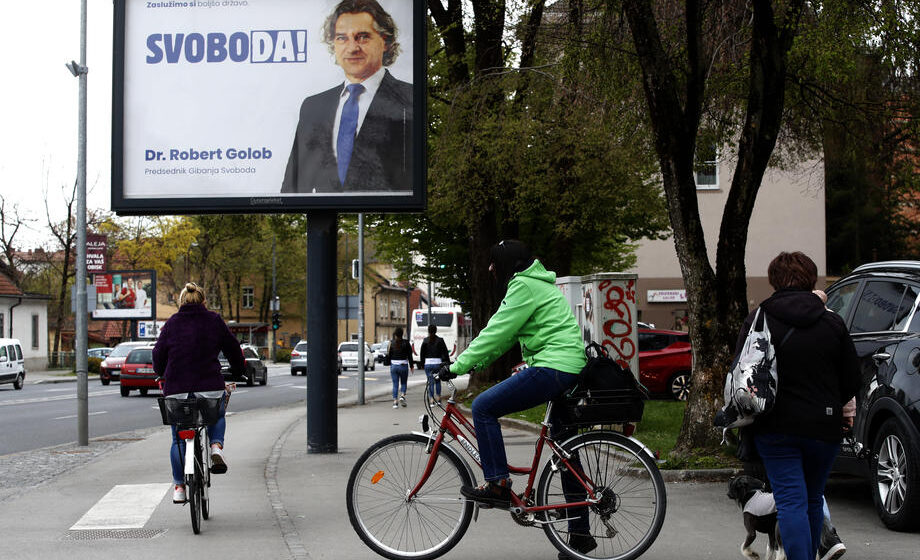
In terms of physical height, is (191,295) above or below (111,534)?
above

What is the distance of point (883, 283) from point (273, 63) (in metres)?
7.19

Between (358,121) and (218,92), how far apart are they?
1626 millimetres

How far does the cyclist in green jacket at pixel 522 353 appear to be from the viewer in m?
6.16

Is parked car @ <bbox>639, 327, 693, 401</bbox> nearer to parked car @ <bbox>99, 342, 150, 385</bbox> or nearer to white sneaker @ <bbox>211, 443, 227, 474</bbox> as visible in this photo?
white sneaker @ <bbox>211, 443, 227, 474</bbox>

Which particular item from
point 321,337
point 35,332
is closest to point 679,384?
point 321,337

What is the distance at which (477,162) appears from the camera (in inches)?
813

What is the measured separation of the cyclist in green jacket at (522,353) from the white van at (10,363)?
37.2 m

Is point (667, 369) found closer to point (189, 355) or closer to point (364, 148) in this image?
point (364, 148)

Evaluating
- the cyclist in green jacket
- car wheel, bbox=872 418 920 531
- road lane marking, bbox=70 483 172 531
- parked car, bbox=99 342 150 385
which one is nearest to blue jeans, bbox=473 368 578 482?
the cyclist in green jacket

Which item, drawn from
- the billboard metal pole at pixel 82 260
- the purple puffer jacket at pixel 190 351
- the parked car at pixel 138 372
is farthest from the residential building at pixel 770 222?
the purple puffer jacket at pixel 190 351

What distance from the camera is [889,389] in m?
7.44

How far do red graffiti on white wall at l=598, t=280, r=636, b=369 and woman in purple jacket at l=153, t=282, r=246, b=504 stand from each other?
7.96 metres

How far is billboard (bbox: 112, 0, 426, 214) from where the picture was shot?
Result: 1244 cm

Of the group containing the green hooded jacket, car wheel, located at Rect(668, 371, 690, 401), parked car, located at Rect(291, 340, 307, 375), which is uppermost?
the green hooded jacket
